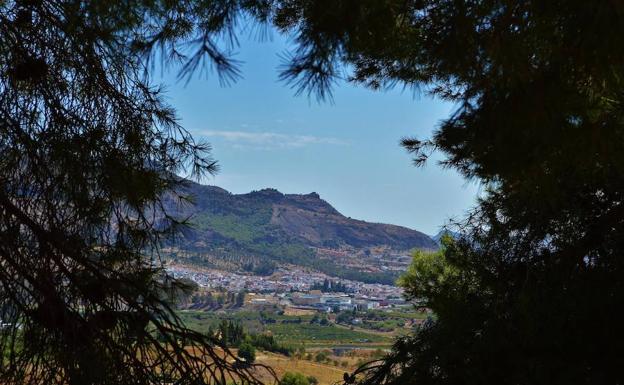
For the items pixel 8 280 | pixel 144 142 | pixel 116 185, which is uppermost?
pixel 144 142

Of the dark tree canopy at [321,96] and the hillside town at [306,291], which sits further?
the hillside town at [306,291]

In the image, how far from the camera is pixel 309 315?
193 feet

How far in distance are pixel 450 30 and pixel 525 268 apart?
2.12 metres

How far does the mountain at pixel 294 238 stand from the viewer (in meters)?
76.1

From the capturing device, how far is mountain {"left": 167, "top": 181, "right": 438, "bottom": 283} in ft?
250

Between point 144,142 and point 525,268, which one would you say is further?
point 525,268

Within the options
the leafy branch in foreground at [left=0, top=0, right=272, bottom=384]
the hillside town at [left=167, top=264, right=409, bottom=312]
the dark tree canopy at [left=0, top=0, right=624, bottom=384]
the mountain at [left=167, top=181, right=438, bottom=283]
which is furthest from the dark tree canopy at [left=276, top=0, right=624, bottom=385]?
the mountain at [left=167, top=181, right=438, bottom=283]

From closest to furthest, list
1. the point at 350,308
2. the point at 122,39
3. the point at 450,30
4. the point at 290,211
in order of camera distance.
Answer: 1. the point at 450,30
2. the point at 122,39
3. the point at 350,308
4. the point at 290,211

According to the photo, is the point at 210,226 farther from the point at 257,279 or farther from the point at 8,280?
the point at 8,280

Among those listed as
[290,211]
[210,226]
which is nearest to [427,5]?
[210,226]

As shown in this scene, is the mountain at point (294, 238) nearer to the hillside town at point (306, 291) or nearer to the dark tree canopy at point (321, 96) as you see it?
the hillside town at point (306, 291)

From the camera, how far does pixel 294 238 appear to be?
98125 millimetres

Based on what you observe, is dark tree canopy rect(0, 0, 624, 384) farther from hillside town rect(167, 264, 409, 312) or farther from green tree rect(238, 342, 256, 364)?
hillside town rect(167, 264, 409, 312)

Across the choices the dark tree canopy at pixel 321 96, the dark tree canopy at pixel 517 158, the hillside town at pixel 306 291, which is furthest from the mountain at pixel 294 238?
the dark tree canopy at pixel 321 96
